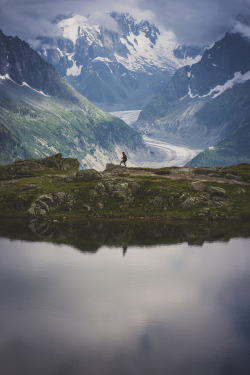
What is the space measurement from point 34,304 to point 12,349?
36.9 ft

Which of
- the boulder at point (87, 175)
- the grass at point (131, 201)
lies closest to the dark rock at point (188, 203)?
the grass at point (131, 201)

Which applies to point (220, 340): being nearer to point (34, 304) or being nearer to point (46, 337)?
point (46, 337)

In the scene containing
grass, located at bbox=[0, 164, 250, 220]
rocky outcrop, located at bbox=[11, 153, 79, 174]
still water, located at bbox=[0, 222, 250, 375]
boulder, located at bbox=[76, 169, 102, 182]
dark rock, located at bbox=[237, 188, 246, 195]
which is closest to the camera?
still water, located at bbox=[0, 222, 250, 375]

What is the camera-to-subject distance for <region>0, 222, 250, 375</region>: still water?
4094 cm

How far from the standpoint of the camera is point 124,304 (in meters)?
54.4

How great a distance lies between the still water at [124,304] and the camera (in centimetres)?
4094

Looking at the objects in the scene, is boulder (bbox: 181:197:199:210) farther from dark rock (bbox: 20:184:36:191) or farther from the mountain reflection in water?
dark rock (bbox: 20:184:36:191)

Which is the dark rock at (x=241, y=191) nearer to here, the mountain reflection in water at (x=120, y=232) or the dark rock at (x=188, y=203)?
the dark rock at (x=188, y=203)

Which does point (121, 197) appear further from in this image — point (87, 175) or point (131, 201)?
point (87, 175)

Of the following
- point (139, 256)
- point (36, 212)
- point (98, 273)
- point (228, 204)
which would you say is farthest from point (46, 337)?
point (228, 204)

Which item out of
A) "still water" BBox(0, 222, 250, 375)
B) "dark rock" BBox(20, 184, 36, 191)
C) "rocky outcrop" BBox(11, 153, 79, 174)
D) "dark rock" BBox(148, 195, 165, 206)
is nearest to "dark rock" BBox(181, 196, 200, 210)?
"dark rock" BBox(148, 195, 165, 206)

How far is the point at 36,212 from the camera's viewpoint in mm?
112500

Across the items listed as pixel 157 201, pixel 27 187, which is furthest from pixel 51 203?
pixel 157 201

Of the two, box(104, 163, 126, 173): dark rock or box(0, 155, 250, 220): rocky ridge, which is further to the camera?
box(104, 163, 126, 173): dark rock
